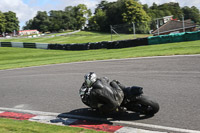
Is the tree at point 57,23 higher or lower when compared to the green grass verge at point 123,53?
higher

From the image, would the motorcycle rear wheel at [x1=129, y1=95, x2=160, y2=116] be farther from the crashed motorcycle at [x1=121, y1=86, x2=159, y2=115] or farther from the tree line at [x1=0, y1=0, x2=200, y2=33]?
the tree line at [x1=0, y1=0, x2=200, y2=33]

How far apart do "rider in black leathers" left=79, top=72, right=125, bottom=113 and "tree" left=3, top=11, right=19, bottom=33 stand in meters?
131

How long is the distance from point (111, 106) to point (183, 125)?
1.61 m

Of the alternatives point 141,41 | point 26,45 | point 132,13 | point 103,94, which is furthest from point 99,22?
point 103,94

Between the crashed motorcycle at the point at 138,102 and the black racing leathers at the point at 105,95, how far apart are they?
174mm

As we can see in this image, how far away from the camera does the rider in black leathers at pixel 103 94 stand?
5.44m

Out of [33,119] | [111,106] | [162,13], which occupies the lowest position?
[33,119]

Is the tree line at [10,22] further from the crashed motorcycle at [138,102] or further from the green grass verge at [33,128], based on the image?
the crashed motorcycle at [138,102]

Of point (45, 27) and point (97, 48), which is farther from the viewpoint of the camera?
point (45, 27)

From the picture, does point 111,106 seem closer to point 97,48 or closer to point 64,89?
point 64,89

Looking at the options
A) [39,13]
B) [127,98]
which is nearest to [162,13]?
[39,13]

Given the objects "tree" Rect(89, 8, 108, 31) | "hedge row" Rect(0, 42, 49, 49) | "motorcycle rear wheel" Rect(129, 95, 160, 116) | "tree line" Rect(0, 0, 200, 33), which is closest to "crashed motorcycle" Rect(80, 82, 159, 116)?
"motorcycle rear wheel" Rect(129, 95, 160, 116)

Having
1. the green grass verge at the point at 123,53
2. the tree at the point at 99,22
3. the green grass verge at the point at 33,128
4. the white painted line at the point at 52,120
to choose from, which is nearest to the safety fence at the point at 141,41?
the green grass verge at the point at 123,53

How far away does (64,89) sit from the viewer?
928cm
